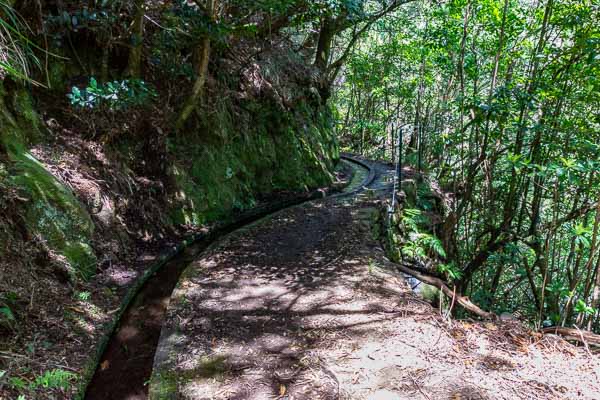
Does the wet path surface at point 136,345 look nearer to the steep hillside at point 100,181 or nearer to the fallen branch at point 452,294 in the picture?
the steep hillside at point 100,181

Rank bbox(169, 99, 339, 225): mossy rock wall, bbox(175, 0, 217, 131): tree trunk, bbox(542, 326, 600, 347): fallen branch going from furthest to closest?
bbox(169, 99, 339, 225): mossy rock wall < bbox(175, 0, 217, 131): tree trunk < bbox(542, 326, 600, 347): fallen branch

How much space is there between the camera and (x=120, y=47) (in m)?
6.69

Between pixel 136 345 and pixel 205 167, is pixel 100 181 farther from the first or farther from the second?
pixel 136 345

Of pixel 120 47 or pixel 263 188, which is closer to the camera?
pixel 120 47

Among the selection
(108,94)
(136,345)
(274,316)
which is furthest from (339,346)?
(108,94)

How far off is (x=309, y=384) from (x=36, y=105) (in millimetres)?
5598

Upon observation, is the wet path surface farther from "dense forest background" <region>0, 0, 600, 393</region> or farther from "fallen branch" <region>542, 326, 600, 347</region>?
"fallen branch" <region>542, 326, 600, 347</region>

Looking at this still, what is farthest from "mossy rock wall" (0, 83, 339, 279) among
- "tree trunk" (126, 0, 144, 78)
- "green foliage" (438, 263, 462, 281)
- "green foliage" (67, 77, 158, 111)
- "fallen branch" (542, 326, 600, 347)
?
"fallen branch" (542, 326, 600, 347)

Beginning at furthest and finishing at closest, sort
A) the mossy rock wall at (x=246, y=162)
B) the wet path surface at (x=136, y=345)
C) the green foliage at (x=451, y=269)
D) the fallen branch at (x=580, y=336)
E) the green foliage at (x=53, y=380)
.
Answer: the mossy rock wall at (x=246, y=162)
the green foliage at (x=451, y=269)
the fallen branch at (x=580, y=336)
the wet path surface at (x=136, y=345)
the green foliage at (x=53, y=380)

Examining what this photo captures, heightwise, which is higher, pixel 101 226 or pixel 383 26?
pixel 383 26

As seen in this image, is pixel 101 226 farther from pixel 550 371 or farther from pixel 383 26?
pixel 383 26

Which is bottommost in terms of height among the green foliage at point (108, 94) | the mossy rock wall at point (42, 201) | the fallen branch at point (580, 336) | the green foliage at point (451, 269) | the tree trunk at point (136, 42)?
the green foliage at point (451, 269)

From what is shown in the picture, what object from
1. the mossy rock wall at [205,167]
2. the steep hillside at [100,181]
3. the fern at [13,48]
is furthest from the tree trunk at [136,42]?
the fern at [13,48]

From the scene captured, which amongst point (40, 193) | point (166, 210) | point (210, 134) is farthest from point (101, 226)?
point (210, 134)
